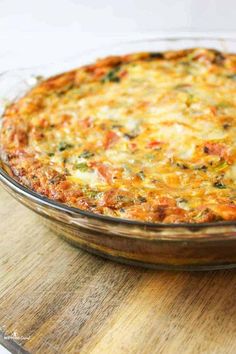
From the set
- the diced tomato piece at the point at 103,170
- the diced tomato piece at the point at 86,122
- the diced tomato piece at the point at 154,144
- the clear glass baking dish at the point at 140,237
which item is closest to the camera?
the clear glass baking dish at the point at 140,237

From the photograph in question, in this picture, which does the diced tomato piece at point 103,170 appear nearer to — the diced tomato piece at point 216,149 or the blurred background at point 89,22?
the diced tomato piece at point 216,149

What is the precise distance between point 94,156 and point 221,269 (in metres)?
0.86

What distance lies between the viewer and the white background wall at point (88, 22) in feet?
18.7

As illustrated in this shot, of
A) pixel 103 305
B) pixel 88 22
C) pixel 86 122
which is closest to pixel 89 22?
pixel 88 22

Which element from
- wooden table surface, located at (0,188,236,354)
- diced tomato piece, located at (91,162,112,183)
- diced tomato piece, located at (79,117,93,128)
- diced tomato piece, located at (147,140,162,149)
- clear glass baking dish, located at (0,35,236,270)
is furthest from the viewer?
diced tomato piece, located at (79,117,93,128)

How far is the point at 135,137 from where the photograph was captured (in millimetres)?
3488

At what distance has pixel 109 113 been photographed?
12.3 feet

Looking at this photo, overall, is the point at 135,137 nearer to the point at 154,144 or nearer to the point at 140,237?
the point at 154,144

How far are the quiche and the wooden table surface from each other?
0.29m

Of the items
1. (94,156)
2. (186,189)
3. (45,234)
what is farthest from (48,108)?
(186,189)

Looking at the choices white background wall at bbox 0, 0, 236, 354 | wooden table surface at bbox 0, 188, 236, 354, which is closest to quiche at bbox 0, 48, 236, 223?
wooden table surface at bbox 0, 188, 236, 354

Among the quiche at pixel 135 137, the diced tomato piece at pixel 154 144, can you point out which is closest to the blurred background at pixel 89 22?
the quiche at pixel 135 137

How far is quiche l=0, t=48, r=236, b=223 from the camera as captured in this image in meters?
2.99

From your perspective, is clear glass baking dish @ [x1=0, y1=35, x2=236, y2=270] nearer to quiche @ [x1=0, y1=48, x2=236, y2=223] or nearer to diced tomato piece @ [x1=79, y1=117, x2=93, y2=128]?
quiche @ [x1=0, y1=48, x2=236, y2=223]
